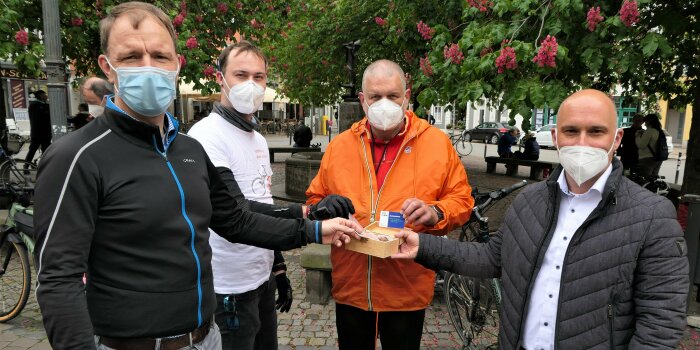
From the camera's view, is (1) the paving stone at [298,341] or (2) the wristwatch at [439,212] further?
(1) the paving stone at [298,341]

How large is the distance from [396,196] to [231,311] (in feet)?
3.35

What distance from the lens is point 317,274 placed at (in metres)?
4.81

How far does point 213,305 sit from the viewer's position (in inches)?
68.1

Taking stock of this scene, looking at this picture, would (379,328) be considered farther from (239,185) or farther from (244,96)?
(244,96)

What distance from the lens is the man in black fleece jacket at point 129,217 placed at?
130 cm

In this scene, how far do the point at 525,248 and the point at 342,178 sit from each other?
3.35ft

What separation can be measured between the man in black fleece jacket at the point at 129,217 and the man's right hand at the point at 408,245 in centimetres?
90

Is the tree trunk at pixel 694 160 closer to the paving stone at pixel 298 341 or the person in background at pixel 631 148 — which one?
the person in background at pixel 631 148

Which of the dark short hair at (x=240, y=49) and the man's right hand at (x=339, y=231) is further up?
the dark short hair at (x=240, y=49)

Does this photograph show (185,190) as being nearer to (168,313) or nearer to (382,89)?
(168,313)

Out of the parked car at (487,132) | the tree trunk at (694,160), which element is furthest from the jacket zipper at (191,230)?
the parked car at (487,132)

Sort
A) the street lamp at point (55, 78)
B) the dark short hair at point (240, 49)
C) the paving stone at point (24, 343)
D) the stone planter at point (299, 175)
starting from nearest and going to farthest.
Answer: the dark short hair at point (240, 49) → the paving stone at point (24, 343) → the street lamp at point (55, 78) → the stone planter at point (299, 175)

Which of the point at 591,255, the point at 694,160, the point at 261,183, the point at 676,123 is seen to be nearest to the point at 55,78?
the point at 261,183

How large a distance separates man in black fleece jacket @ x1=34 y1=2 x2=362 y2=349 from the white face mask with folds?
1397 mm
